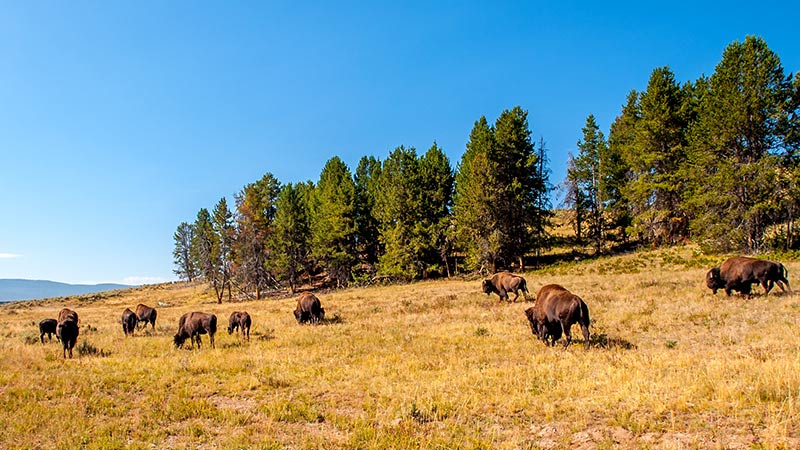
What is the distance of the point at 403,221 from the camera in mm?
44750

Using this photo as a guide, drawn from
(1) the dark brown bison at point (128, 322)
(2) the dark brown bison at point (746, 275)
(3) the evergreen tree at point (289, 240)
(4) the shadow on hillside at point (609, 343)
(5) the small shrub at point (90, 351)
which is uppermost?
(3) the evergreen tree at point (289, 240)

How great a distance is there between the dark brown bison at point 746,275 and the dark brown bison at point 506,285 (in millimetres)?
8251

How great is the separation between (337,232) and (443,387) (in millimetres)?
40256

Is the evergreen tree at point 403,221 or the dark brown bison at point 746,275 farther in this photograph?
the evergreen tree at point 403,221

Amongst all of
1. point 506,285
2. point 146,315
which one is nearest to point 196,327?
point 146,315

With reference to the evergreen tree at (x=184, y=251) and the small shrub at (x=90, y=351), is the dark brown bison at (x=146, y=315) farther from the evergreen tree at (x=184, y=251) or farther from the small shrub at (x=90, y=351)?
the evergreen tree at (x=184, y=251)

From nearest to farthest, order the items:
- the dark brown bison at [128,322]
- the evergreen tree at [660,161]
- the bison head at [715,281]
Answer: the bison head at [715,281], the dark brown bison at [128,322], the evergreen tree at [660,161]

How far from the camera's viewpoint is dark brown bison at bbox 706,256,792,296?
16547 millimetres

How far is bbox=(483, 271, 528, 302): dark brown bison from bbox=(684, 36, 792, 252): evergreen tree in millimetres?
18011

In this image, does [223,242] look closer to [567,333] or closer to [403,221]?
[403,221]

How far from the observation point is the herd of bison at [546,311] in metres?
12.5

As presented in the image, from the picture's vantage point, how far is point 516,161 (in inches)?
1645

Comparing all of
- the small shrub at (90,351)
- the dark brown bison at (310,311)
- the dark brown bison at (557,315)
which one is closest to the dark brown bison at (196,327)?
the small shrub at (90,351)

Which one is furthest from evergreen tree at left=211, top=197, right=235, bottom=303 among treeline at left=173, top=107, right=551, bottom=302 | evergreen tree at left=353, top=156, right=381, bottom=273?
evergreen tree at left=353, top=156, right=381, bottom=273
